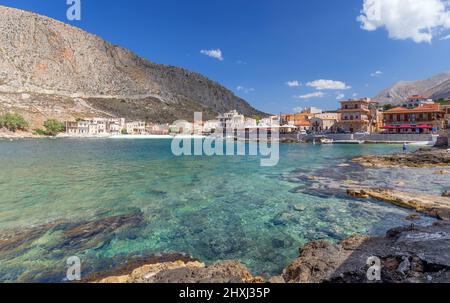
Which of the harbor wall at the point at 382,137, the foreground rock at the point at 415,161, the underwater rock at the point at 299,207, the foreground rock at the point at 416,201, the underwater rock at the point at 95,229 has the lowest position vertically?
the underwater rock at the point at 95,229

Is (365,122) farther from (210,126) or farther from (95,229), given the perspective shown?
(210,126)

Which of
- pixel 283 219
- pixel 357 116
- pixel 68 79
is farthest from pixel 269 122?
pixel 68 79

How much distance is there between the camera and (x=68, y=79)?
146 meters

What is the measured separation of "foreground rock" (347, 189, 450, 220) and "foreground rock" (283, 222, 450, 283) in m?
3.56

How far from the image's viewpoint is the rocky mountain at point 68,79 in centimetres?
11331

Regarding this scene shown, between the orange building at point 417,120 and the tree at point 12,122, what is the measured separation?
111m

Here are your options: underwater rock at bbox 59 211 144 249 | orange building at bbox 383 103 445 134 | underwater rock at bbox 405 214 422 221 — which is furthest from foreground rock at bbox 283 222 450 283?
orange building at bbox 383 103 445 134

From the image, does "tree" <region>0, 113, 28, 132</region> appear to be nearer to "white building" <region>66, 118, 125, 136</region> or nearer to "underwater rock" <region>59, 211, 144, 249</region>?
"white building" <region>66, 118, 125, 136</region>

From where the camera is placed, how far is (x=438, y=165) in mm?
24797

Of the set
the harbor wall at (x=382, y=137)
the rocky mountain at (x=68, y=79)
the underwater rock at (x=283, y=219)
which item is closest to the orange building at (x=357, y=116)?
the harbor wall at (x=382, y=137)

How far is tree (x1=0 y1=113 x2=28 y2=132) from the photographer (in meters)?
82.8

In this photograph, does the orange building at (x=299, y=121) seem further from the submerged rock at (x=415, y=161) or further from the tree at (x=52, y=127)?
the tree at (x=52, y=127)
